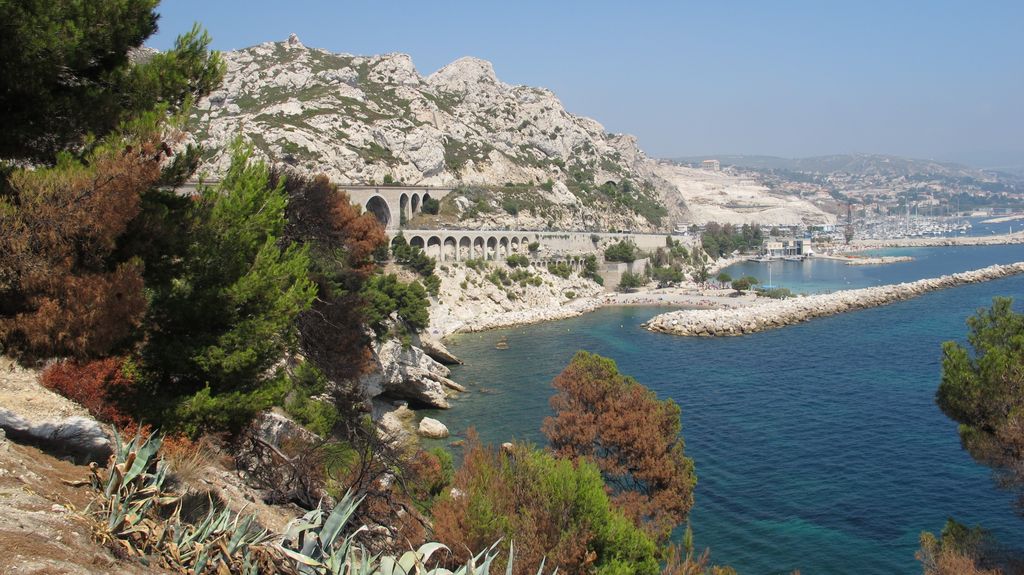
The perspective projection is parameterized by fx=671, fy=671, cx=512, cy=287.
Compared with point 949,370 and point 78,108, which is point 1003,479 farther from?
point 78,108

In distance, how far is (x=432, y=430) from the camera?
20.6 metres

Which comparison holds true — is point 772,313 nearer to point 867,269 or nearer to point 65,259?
point 65,259

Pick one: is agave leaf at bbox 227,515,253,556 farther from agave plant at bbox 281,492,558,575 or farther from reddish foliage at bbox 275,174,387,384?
reddish foliage at bbox 275,174,387,384

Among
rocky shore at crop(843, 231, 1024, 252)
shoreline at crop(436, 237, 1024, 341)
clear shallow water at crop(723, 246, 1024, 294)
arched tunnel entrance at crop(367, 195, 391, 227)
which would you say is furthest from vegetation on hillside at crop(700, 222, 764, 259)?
arched tunnel entrance at crop(367, 195, 391, 227)

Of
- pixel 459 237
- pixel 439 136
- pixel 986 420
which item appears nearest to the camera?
pixel 986 420

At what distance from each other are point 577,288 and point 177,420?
5063 centimetres

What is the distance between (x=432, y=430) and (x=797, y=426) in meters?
11.9

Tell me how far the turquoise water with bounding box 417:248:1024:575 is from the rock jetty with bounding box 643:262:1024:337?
1488mm

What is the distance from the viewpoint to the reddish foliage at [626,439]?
41.7 ft

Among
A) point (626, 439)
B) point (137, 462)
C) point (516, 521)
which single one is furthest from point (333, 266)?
point (137, 462)

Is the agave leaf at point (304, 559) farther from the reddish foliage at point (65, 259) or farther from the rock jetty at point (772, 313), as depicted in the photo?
the rock jetty at point (772, 313)

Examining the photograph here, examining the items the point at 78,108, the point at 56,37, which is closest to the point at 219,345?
the point at 78,108

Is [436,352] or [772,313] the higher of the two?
[772,313]

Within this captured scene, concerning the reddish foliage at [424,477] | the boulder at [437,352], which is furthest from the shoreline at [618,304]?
the reddish foliage at [424,477]
